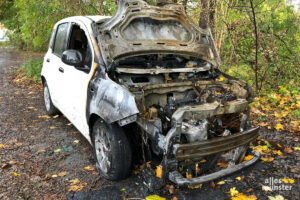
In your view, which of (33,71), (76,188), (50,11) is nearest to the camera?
(76,188)

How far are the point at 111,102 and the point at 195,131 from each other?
3.21 feet

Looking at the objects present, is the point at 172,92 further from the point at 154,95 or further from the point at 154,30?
the point at 154,30

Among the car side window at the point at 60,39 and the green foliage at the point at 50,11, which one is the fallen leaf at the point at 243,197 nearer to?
the car side window at the point at 60,39

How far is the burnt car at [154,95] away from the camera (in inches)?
105

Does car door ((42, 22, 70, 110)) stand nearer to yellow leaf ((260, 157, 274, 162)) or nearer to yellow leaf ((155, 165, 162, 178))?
yellow leaf ((155, 165, 162, 178))

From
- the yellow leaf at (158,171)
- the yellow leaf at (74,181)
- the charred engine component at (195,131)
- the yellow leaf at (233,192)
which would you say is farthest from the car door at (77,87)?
the yellow leaf at (233,192)

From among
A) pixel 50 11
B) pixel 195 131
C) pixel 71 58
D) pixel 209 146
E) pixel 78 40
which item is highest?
pixel 50 11

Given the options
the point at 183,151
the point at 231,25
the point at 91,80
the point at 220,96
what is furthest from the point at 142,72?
the point at 231,25

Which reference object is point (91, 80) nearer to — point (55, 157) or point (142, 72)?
point (142, 72)

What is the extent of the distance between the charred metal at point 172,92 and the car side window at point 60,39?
1.28 meters

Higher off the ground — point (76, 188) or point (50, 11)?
point (50, 11)

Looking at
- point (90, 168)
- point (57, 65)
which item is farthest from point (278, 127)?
point (57, 65)

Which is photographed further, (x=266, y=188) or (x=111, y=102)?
(x=266, y=188)

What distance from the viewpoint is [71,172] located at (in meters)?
3.43
